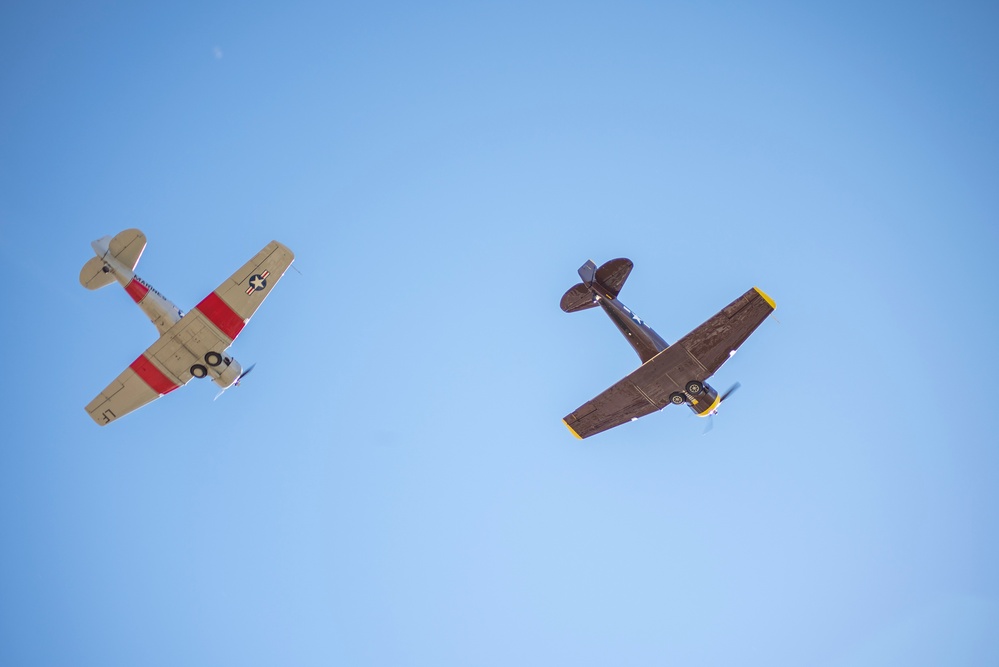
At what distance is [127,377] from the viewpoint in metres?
30.6

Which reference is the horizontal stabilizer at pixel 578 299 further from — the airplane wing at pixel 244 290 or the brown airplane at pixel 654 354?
the airplane wing at pixel 244 290

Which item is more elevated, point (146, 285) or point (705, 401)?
point (146, 285)

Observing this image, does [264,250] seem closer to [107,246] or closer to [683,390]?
[107,246]

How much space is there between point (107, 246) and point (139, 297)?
255 cm

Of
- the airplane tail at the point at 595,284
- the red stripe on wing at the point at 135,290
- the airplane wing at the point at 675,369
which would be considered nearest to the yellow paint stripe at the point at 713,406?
the airplane wing at the point at 675,369

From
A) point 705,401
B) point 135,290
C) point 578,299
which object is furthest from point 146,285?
point 705,401

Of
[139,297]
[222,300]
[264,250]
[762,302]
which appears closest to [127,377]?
[139,297]

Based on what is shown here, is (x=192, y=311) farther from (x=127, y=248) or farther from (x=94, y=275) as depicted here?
(x=94, y=275)

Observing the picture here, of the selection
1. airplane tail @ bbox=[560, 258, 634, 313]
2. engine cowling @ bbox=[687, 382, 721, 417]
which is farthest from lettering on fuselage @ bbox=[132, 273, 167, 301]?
engine cowling @ bbox=[687, 382, 721, 417]

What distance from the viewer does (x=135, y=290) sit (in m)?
29.2

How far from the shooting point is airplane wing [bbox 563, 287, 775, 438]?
26.2 m

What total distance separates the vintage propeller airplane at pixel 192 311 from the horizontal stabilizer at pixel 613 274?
1258 centimetres

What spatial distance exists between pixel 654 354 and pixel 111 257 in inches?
861

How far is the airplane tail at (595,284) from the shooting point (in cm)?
2830
